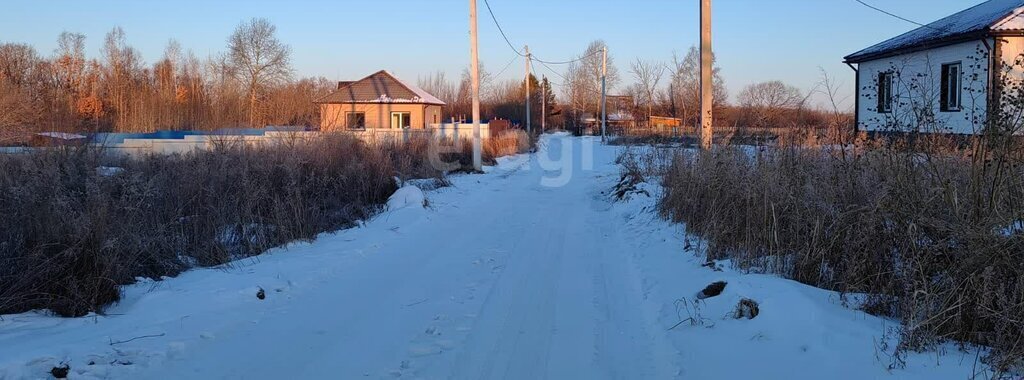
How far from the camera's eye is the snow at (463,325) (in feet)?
14.1

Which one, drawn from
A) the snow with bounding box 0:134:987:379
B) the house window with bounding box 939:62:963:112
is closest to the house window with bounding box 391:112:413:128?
the house window with bounding box 939:62:963:112

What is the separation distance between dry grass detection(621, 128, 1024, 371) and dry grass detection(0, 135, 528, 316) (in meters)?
5.48

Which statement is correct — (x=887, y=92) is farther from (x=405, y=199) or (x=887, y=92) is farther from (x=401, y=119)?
(x=401, y=119)

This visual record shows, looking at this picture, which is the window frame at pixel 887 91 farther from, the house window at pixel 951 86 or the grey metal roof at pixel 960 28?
the house window at pixel 951 86

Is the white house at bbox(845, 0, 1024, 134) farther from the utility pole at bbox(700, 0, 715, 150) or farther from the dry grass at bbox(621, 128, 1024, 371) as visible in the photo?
the dry grass at bbox(621, 128, 1024, 371)

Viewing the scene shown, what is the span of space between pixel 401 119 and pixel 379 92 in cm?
238

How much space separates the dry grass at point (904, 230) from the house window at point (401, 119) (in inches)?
1604

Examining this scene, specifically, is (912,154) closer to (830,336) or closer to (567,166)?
(830,336)

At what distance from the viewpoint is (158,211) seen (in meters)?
8.62

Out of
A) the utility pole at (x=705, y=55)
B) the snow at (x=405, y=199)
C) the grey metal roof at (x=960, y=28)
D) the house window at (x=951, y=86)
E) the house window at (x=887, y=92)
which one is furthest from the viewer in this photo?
the house window at (x=951, y=86)

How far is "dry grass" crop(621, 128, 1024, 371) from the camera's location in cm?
424

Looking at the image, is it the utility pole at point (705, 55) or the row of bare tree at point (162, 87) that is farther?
the row of bare tree at point (162, 87)

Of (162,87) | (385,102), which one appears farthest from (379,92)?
(162,87)

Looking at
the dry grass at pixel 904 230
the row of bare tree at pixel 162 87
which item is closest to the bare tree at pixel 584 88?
the row of bare tree at pixel 162 87
